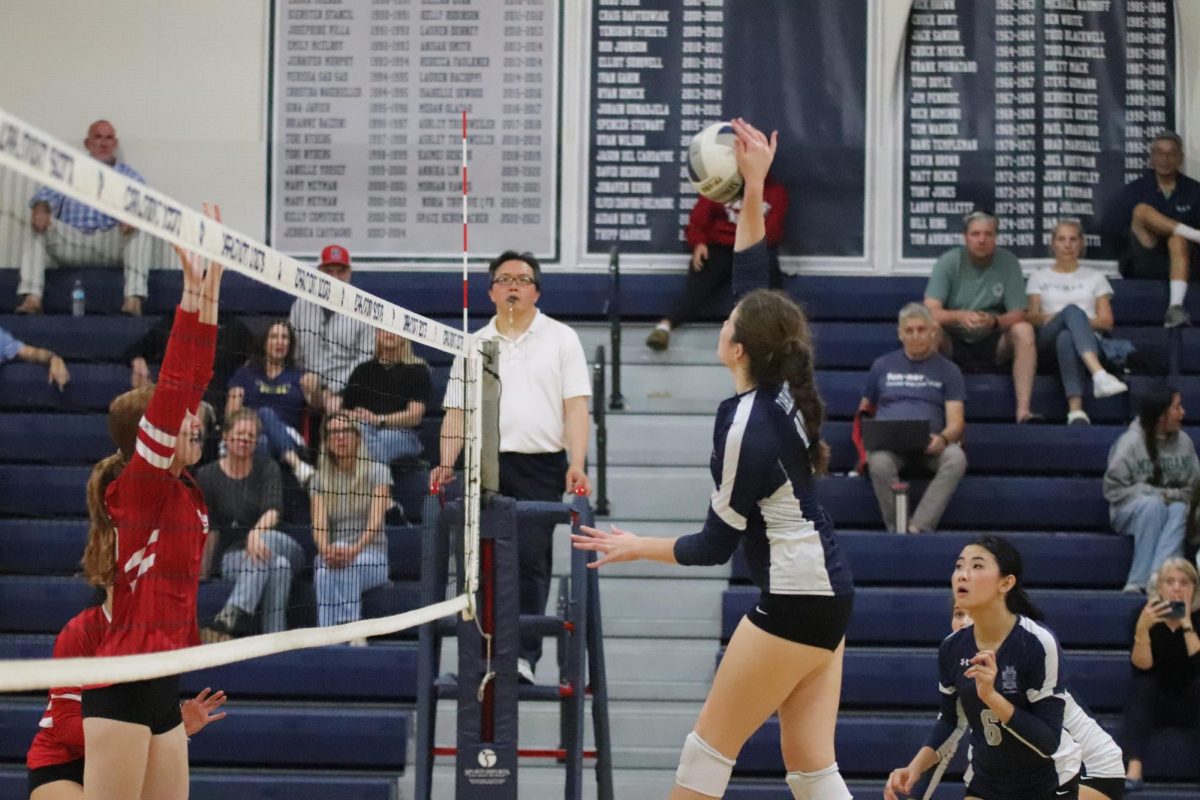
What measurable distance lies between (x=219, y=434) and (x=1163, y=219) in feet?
21.9

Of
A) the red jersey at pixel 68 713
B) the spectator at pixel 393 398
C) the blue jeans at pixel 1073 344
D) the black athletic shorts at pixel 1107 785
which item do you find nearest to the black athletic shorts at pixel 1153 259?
the blue jeans at pixel 1073 344

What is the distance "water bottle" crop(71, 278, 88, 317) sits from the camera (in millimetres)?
10234

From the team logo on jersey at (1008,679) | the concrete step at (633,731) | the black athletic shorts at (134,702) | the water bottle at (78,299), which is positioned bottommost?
the concrete step at (633,731)

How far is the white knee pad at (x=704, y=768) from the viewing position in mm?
4727

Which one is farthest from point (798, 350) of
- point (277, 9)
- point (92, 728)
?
point (277, 9)

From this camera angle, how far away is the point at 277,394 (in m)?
8.56

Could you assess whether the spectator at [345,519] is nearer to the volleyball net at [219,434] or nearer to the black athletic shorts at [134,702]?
the volleyball net at [219,434]

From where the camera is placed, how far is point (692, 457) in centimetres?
1000

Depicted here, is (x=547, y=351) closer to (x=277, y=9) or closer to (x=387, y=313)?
(x=387, y=313)

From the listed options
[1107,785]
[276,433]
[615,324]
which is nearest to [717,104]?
[615,324]

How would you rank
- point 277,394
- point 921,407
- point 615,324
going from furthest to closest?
point 615,324 → point 921,407 → point 277,394

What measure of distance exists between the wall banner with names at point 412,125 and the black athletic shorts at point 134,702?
7.28m

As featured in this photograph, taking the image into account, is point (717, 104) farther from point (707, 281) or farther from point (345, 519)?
point (345, 519)

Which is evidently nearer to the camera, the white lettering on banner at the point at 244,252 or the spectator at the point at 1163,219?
the white lettering on banner at the point at 244,252
